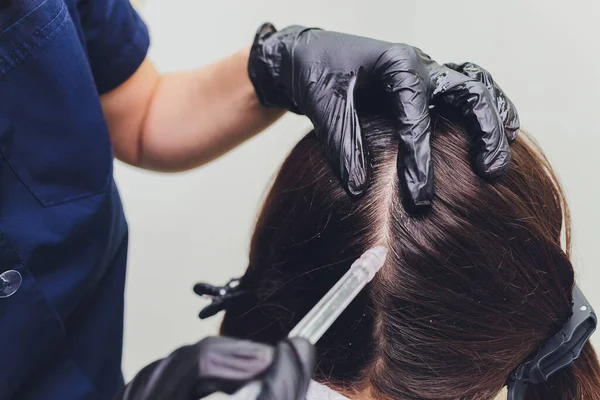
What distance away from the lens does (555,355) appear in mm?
680

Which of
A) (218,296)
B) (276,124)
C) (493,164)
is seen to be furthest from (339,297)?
(276,124)

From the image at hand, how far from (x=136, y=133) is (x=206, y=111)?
145 millimetres

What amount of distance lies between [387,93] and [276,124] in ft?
2.40

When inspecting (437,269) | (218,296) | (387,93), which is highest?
(387,93)

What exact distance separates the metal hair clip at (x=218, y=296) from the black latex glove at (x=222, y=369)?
403 mm

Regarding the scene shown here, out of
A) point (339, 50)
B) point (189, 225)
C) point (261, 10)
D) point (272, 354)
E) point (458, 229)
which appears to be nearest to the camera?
point (272, 354)

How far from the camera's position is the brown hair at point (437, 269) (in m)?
0.63

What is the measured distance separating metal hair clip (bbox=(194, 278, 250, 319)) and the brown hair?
15 cm

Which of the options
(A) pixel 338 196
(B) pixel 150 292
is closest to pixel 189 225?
(B) pixel 150 292

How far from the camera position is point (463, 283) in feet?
2.07

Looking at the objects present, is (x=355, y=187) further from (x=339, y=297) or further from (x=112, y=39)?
(x=112, y=39)

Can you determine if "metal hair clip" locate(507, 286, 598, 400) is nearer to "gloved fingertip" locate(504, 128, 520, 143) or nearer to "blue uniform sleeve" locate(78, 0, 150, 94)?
"gloved fingertip" locate(504, 128, 520, 143)

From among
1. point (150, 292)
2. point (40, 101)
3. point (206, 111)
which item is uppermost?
point (40, 101)

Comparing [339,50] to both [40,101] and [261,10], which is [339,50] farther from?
[261,10]
